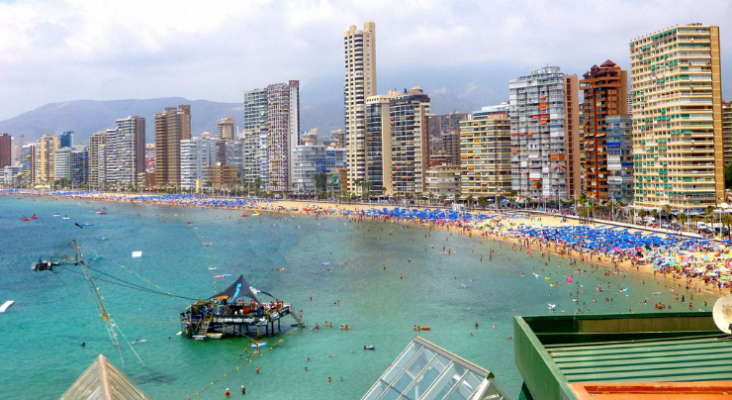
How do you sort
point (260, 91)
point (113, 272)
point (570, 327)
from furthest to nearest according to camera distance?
point (260, 91) → point (113, 272) → point (570, 327)

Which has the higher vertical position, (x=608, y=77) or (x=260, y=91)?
(x=260, y=91)

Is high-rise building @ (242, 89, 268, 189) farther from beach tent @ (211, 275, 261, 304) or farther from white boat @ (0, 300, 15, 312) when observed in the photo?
beach tent @ (211, 275, 261, 304)

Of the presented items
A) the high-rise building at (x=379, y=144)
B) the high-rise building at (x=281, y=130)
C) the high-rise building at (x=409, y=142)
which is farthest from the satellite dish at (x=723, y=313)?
the high-rise building at (x=281, y=130)

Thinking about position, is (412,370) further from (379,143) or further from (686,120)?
(379,143)

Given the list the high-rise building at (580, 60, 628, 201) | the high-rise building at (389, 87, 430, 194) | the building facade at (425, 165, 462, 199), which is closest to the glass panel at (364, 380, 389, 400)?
the high-rise building at (580, 60, 628, 201)

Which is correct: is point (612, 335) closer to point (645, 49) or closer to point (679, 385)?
point (679, 385)

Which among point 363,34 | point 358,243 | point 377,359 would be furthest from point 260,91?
point 377,359
